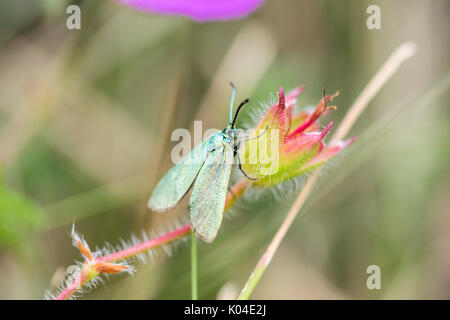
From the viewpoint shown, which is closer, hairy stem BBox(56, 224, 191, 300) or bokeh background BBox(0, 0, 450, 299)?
hairy stem BBox(56, 224, 191, 300)

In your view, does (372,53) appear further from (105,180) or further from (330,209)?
(105,180)

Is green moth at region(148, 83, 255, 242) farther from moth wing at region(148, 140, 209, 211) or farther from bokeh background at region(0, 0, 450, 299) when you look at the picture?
bokeh background at region(0, 0, 450, 299)

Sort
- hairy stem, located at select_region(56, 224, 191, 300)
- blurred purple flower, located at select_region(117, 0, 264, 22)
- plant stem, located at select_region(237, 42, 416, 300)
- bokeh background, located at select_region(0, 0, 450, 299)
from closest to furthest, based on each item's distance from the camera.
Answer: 1. hairy stem, located at select_region(56, 224, 191, 300)
2. plant stem, located at select_region(237, 42, 416, 300)
3. blurred purple flower, located at select_region(117, 0, 264, 22)
4. bokeh background, located at select_region(0, 0, 450, 299)

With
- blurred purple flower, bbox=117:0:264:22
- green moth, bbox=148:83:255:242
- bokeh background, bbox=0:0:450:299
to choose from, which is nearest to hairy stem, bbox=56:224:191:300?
green moth, bbox=148:83:255:242

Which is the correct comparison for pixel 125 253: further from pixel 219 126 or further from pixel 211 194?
pixel 219 126

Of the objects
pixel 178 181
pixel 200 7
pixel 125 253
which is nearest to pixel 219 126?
pixel 200 7

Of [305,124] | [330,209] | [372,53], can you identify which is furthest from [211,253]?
[372,53]

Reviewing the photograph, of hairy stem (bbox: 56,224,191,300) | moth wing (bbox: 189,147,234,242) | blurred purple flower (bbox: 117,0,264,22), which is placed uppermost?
blurred purple flower (bbox: 117,0,264,22)
